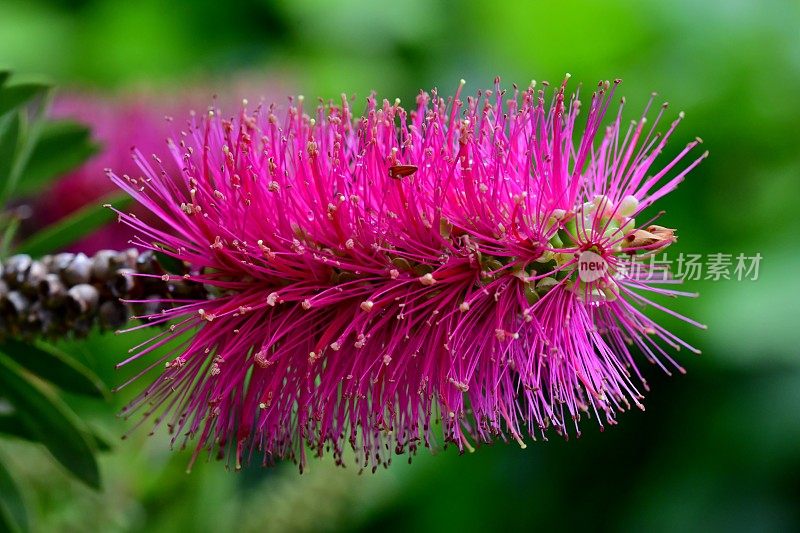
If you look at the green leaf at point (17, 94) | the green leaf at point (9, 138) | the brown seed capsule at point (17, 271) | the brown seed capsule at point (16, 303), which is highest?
the green leaf at point (17, 94)

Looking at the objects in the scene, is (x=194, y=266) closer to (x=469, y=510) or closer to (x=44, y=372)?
(x=44, y=372)

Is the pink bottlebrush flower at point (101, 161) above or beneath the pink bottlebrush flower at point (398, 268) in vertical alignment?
above

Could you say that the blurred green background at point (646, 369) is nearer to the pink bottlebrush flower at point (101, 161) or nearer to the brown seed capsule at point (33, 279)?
the pink bottlebrush flower at point (101, 161)

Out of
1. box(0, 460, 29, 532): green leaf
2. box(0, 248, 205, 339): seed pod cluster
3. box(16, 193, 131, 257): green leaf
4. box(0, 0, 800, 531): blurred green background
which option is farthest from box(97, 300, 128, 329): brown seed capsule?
box(0, 0, 800, 531): blurred green background

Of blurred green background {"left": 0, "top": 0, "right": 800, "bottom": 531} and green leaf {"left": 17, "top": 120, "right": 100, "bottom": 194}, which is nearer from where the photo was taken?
green leaf {"left": 17, "top": 120, "right": 100, "bottom": 194}

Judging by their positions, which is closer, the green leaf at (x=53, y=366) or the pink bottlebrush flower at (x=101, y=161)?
the green leaf at (x=53, y=366)

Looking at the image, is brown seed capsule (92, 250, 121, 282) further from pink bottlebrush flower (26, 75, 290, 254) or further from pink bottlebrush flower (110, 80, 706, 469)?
pink bottlebrush flower (26, 75, 290, 254)

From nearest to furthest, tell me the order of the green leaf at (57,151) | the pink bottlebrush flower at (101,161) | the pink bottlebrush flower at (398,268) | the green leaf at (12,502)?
1. the pink bottlebrush flower at (398,268)
2. the green leaf at (12,502)
3. the green leaf at (57,151)
4. the pink bottlebrush flower at (101,161)

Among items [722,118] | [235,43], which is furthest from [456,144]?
[235,43]

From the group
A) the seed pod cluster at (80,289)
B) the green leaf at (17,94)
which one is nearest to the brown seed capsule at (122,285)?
the seed pod cluster at (80,289)
